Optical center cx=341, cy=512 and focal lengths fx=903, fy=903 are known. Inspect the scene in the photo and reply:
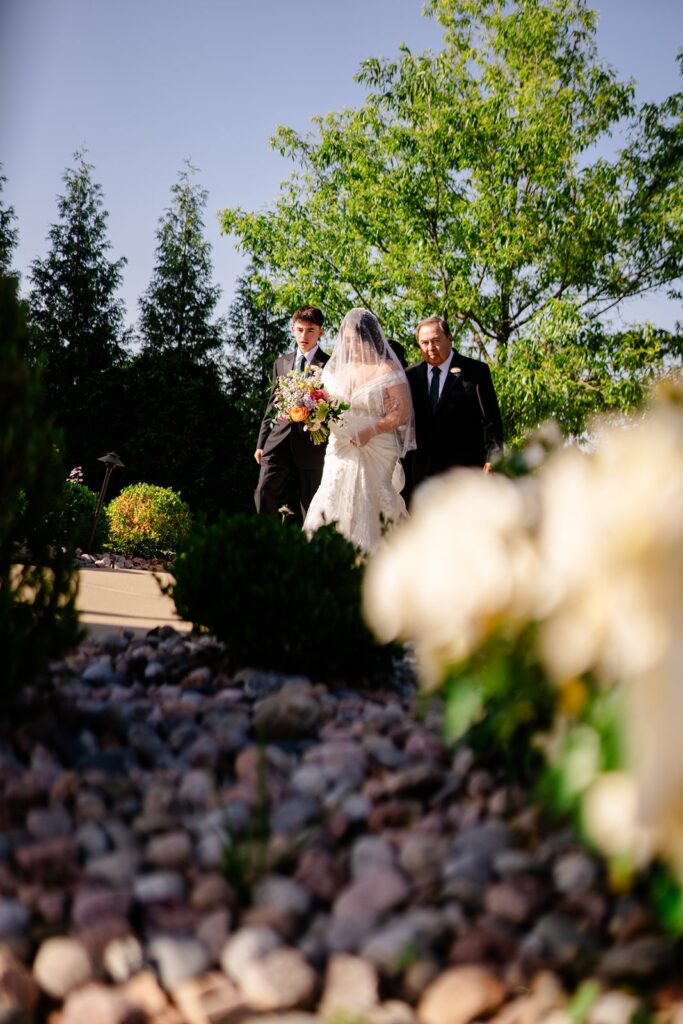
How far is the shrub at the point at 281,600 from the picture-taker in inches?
140

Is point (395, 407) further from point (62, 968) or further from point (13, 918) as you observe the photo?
point (62, 968)

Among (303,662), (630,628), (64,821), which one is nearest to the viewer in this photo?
(630,628)

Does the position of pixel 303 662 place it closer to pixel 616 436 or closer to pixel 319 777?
Result: pixel 319 777

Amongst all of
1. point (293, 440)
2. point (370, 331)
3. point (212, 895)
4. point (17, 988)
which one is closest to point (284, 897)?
point (212, 895)

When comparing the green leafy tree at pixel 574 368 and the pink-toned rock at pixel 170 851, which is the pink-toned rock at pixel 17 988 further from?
the green leafy tree at pixel 574 368

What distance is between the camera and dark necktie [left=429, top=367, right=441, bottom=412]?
705cm

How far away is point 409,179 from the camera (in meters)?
15.4

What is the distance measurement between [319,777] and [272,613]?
123 cm

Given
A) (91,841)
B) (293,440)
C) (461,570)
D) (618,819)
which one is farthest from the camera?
(293,440)

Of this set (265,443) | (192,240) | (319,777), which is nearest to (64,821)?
(319,777)

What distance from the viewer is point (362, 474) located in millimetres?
6867

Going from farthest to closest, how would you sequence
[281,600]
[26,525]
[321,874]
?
1. [281,600]
2. [26,525]
3. [321,874]

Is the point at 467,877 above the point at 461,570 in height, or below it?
below

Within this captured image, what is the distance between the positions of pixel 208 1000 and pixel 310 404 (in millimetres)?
5589
